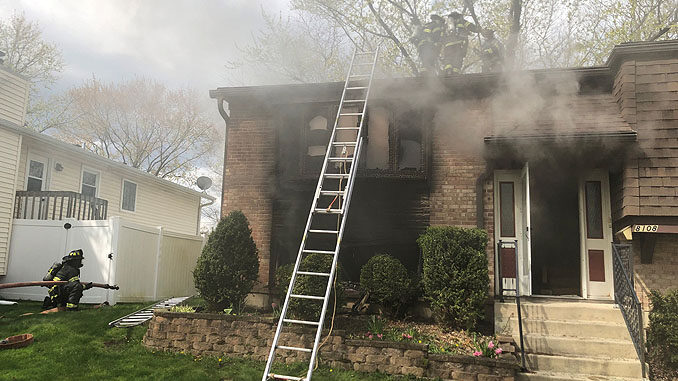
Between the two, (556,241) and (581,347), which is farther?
(556,241)

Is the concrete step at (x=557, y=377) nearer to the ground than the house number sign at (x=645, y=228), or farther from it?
nearer to the ground

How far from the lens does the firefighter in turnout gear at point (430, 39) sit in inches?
492

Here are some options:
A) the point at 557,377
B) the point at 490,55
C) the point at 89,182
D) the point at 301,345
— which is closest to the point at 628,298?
the point at 557,377

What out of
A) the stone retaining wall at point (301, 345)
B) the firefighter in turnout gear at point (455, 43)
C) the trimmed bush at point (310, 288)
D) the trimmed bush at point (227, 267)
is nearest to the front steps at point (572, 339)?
the stone retaining wall at point (301, 345)

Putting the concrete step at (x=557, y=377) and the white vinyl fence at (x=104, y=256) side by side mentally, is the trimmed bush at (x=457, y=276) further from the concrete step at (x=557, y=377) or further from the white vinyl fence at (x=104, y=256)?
the white vinyl fence at (x=104, y=256)

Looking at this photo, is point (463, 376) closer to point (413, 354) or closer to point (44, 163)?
point (413, 354)

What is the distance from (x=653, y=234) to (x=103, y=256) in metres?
9.68

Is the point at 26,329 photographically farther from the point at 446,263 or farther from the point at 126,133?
the point at 126,133

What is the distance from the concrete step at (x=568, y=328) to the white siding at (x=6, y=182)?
34.7 feet

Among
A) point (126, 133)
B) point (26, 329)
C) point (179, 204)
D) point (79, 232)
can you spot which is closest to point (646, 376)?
point (26, 329)

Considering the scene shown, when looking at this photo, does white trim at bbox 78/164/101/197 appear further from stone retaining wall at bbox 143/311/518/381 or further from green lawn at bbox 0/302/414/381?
stone retaining wall at bbox 143/311/518/381

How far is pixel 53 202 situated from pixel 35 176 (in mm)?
851

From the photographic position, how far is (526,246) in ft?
25.2

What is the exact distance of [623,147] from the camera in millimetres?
6926
